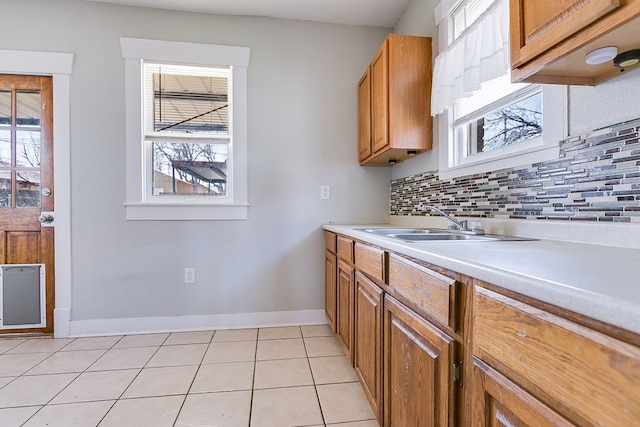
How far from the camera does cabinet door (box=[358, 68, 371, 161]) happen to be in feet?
8.00

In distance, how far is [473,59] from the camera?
1.58 m

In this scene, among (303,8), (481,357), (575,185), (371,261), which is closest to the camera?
(481,357)

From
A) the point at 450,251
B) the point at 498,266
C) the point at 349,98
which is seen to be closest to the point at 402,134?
the point at 349,98

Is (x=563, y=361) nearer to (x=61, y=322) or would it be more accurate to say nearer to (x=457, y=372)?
(x=457, y=372)

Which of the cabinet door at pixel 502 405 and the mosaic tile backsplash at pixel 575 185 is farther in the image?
the mosaic tile backsplash at pixel 575 185

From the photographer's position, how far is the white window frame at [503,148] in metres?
1.19

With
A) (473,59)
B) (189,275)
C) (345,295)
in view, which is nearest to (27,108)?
(189,275)

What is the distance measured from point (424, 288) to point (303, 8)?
2.47m

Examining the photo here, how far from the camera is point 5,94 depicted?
242 cm

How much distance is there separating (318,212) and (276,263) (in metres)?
0.56

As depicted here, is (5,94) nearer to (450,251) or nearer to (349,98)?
(349,98)

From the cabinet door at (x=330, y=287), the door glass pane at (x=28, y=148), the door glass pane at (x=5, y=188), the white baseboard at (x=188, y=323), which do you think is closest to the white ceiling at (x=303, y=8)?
the door glass pane at (x=28, y=148)

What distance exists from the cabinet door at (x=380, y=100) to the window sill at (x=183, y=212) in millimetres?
1178

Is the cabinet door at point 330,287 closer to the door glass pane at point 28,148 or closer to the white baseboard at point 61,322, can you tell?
the white baseboard at point 61,322
